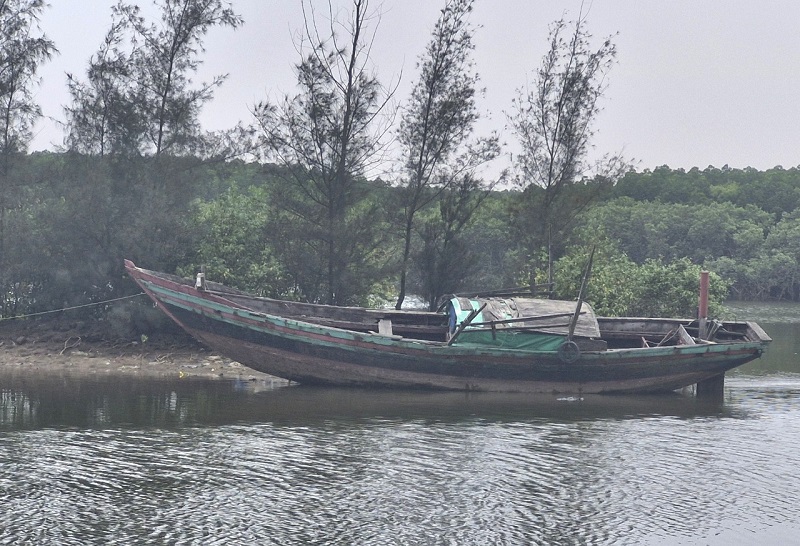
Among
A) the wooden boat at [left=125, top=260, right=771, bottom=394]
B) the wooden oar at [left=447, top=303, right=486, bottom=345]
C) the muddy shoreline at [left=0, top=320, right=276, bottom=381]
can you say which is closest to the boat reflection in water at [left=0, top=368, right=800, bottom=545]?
the wooden boat at [left=125, top=260, right=771, bottom=394]

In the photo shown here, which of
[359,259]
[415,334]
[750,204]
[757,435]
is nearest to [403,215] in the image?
[359,259]

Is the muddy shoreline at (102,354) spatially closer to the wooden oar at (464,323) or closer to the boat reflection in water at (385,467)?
the boat reflection in water at (385,467)

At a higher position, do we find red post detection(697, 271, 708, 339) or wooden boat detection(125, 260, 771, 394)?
red post detection(697, 271, 708, 339)

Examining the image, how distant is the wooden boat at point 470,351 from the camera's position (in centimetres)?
2248

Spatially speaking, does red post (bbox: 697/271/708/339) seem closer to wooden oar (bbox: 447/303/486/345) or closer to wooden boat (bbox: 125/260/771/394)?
wooden boat (bbox: 125/260/771/394)

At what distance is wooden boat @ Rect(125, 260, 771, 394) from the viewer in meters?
22.5

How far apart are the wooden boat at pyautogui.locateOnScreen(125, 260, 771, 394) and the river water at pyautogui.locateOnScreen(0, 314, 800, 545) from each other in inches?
20.1

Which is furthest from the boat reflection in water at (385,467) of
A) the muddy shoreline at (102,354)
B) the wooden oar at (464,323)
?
the muddy shoreline at (102,354)

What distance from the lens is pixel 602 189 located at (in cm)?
3303

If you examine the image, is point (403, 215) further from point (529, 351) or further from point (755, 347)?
point (755, 347)

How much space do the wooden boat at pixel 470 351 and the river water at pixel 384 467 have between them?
0.51 m

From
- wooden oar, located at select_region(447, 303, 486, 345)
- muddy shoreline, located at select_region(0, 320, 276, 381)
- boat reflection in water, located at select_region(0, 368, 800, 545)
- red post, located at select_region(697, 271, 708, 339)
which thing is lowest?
boat reflection in water, located at select_region(0, 368, 800, 545)

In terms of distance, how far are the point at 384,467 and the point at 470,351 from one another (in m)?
7.00

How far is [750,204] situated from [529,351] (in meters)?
58.1
